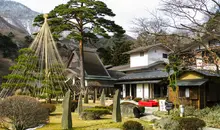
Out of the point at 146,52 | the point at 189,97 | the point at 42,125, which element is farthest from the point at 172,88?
the point at 146,52

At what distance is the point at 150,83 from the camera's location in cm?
3200

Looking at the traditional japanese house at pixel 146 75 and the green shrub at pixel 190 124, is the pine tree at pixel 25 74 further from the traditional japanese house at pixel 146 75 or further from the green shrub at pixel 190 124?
the traditional japanese house at pixel 146 75

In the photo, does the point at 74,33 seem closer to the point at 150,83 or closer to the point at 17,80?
the point at 17,80

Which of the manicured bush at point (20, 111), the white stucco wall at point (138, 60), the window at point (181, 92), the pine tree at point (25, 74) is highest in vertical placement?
the white stucco wall at point (138, 60)

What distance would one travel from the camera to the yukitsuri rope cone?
20.7 metres

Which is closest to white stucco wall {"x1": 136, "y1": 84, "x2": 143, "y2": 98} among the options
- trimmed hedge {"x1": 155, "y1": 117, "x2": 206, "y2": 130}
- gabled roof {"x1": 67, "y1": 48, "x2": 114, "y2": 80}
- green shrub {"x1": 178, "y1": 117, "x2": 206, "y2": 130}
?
gabled roof {"x1": 67, "y1": 48, "x2": 114, "y2": 80}

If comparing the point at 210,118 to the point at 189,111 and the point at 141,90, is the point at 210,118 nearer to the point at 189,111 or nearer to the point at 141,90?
the point at 189,111

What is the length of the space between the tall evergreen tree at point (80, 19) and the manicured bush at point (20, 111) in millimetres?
16207

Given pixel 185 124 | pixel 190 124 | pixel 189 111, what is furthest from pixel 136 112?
pixel 190 124

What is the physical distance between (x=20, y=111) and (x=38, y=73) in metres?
11.2

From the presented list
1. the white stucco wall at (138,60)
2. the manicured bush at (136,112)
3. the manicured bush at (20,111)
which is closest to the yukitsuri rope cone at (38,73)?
the manicured bush at (136,112)

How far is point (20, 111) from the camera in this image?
1083 centimetres

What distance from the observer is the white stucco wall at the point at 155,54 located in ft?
125

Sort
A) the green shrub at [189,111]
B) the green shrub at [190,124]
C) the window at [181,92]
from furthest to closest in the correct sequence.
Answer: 1. the window at [181,92]
2. the green shrub at [189,111]
3. the green shrub at [190,124]
